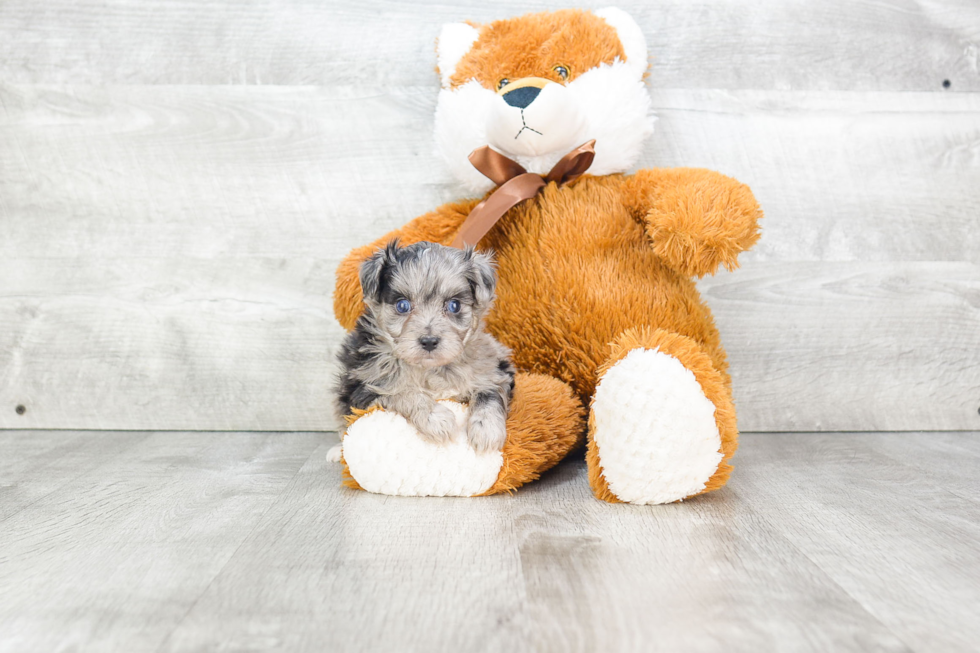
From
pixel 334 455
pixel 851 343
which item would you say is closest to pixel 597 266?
pixel 334 455

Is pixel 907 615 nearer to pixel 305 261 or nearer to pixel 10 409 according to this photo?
pixel 305 261

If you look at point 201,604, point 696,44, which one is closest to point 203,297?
point 201,604

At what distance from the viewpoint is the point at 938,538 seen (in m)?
1.32

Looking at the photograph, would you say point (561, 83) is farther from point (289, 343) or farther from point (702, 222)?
point (289, 343)

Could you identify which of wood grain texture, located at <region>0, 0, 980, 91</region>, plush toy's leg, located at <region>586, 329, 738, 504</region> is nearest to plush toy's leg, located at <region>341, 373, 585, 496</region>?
plush toy's leg, located at <region>586, 329, 738, 504</region>

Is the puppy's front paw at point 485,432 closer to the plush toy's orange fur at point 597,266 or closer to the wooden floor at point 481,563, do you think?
the wooden floor at point 481,563

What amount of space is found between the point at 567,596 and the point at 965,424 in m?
1.81

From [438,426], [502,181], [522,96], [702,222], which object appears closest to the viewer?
[438,426]

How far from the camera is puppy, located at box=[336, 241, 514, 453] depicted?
149 cm

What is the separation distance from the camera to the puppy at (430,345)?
1.49m

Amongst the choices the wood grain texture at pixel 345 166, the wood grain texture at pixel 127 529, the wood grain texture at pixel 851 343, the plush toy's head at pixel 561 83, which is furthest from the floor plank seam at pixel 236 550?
the wood grain texture at pixel 851 343

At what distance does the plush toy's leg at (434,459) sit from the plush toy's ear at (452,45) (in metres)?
0.95

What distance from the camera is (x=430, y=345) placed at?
1.45m

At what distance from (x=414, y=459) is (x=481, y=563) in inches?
14.8
